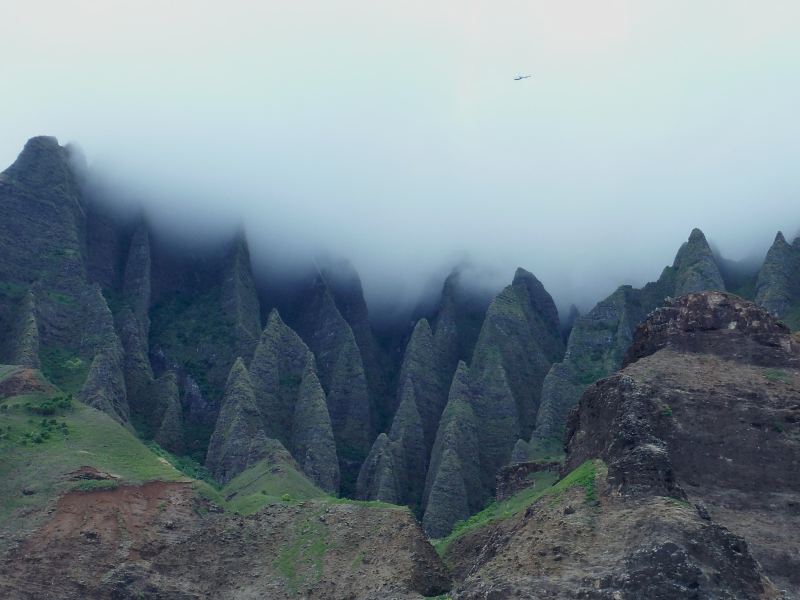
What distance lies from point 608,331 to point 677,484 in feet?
194

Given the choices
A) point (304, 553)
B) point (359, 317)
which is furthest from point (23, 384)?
point (359, 317)

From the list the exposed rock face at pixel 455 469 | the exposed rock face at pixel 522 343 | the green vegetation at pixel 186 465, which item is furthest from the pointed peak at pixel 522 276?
the green vegetation at pixel 186 465

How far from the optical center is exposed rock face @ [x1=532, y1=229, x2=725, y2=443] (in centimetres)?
10869

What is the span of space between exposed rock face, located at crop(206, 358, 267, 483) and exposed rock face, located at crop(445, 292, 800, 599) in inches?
923

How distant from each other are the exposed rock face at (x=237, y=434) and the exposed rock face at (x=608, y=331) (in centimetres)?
2802

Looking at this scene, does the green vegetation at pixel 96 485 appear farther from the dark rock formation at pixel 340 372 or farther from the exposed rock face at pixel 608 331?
the exposed rock face at pixel 608 331

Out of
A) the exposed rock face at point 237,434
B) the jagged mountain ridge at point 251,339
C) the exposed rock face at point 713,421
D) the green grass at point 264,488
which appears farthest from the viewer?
the jagged mountain ridge at point 251,339

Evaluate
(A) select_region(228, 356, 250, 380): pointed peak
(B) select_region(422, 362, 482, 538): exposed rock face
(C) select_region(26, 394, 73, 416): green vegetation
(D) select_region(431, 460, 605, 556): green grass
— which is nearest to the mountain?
(C) select_region(26, 394, 73, 416): green vegetation

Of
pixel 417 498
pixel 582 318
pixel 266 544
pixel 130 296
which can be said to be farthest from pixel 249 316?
pixel 266 544

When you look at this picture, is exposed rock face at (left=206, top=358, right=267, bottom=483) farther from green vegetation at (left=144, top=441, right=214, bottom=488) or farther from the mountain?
green vegetation at (left=144, top=441, right=214, bottom=488)

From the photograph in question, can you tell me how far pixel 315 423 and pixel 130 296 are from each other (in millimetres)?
28610

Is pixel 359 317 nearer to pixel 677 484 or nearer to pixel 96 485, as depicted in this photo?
pixel 96 485

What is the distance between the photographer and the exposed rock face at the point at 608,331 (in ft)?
357

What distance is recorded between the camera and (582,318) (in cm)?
12394
